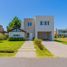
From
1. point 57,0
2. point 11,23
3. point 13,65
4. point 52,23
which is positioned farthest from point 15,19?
point 13,65

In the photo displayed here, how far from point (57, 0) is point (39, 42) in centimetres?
765

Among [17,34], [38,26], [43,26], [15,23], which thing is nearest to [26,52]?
[17,34]

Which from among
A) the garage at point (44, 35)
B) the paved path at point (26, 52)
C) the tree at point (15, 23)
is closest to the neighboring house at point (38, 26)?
the garage at point (44, 35)

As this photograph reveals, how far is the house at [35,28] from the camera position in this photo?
4222 cm

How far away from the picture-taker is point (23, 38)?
41469 mm

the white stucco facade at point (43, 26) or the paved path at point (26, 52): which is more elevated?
the white stucco facade at point (43, 26)

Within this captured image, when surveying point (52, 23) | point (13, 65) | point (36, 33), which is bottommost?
point (13, 65)

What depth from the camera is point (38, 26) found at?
1727 inches

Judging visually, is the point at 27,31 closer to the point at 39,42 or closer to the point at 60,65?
the point at 39,42

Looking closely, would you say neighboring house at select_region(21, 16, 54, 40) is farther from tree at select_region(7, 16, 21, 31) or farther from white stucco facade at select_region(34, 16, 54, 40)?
tree at select_region(7, 16, 21, 31)

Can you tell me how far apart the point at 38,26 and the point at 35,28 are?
1.04 m

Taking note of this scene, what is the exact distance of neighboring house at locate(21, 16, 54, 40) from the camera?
1727 inches

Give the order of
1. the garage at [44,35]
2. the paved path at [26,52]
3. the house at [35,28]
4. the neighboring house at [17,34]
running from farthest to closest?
the garage at [44,35]
the house at [35,28]
the neighboring house at [17,34]
the paved path at [26,52]

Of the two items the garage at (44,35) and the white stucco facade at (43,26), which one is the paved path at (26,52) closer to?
the white stucco facade at (43,26)
